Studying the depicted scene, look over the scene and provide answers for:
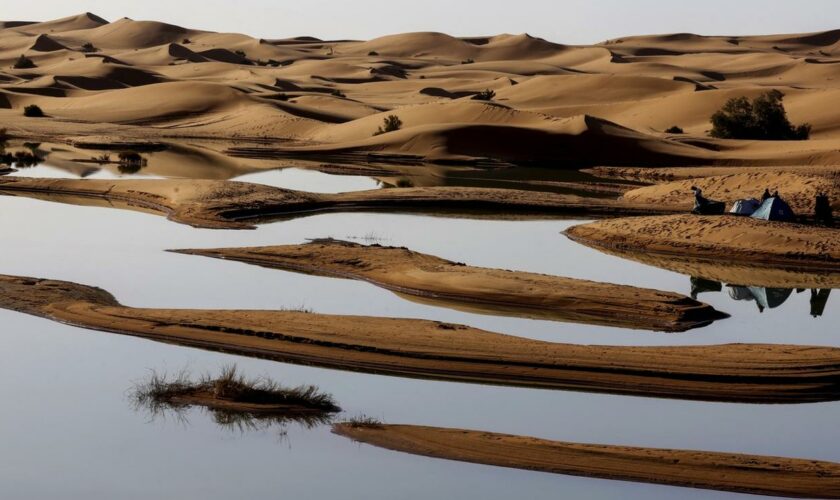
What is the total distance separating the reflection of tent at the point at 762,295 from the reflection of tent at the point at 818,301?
44cm

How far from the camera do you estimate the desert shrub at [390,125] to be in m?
58.9

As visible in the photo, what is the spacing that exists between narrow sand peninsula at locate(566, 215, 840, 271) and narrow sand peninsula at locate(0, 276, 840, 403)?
975 cm

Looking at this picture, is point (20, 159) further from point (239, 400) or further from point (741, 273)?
point (239, 400)

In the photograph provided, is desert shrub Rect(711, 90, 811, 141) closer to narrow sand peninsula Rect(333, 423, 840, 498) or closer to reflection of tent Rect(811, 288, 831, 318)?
reflection of tent Rect(811, 288, 831, 318)

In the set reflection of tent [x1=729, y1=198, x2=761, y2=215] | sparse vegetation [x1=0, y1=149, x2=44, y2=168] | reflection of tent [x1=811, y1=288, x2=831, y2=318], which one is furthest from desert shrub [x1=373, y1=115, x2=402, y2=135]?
reflection of tent [x1=811, y1=288, x2=831, y2=318]

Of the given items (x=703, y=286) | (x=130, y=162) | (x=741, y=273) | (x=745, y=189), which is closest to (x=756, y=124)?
(x=745, y=189)

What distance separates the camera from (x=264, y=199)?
34.2 metres

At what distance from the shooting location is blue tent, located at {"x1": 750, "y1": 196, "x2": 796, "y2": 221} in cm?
3108

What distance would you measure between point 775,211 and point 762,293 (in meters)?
6.89

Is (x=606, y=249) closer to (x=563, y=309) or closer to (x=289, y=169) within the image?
(x=563, y=309)

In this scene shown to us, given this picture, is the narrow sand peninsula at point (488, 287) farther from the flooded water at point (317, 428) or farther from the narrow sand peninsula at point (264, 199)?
the narrow sand peninsula at point (264, 199)

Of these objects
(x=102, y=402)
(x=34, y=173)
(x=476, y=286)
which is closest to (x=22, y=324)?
(x=102, y=402)

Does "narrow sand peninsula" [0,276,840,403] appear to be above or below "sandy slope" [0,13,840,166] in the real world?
below

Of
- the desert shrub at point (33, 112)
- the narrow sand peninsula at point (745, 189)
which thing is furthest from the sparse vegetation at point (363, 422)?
the desert shrub at point (33, 112)
